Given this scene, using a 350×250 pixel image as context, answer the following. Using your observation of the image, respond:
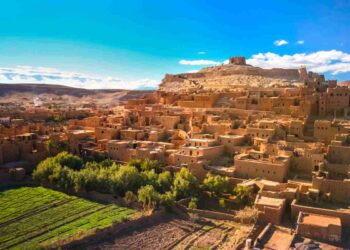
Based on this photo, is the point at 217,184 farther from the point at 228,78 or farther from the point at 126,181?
the point at 228,78

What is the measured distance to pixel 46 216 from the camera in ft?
59.0

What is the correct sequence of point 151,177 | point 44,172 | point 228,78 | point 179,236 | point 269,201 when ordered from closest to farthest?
point 179,236
point 269,201
point 151,177
point 44,172
point 228,78

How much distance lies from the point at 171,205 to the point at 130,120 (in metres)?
12.3

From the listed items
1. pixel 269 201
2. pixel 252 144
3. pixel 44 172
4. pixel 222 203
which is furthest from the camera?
pixel 252 144

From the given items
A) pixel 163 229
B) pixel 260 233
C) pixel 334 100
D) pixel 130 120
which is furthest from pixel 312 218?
pixel 130 120

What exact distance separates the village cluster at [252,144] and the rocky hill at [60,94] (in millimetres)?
45949

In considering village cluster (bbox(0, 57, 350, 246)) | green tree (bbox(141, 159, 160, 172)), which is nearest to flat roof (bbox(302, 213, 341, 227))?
village cluster (bbox(0, 57, 350, 246))

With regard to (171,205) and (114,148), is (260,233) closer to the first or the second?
(171,205)

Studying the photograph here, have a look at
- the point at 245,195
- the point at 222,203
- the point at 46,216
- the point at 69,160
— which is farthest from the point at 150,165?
the point at 46,216

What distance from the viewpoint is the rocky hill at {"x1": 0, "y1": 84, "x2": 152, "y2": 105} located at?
256 ft

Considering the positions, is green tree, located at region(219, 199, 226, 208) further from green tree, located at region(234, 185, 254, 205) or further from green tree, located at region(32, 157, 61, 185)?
green tree, located at region(32, 157, 61, 185)

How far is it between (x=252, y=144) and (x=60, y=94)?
226 ft

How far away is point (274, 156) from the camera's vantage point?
67.3 feet

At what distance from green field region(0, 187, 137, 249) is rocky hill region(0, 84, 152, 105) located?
56.5 m
